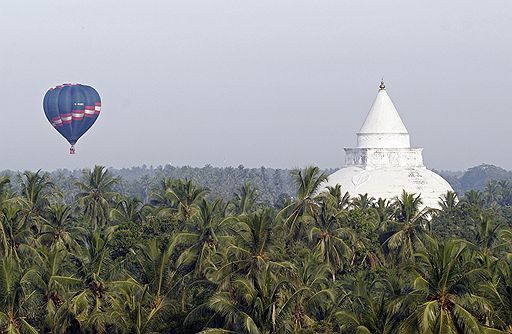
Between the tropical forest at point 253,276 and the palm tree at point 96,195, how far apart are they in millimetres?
10556

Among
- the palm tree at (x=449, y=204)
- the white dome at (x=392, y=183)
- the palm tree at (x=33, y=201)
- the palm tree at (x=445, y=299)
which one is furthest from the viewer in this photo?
the white dome at (x=392, y=183)

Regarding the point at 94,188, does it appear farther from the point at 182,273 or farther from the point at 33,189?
the point at 182,273

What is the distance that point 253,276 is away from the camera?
40.4 metres

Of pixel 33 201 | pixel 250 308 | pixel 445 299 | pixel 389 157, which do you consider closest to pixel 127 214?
pixel 33 201

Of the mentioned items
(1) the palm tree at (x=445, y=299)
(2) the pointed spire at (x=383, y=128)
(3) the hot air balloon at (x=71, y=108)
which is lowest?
(1) the palm tree at (x=445, y=299)

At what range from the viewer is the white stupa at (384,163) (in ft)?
309

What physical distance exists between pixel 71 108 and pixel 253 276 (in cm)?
5396

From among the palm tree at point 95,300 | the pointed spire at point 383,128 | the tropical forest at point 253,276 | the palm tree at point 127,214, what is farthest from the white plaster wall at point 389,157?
the palm tree at point 95,300

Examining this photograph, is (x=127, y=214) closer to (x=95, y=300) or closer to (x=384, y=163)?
(x=95, y=300)

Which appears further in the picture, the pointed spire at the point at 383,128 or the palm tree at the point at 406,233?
the pointed spire at the point at 383,128

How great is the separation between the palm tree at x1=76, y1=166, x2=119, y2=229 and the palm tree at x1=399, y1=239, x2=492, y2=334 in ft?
133

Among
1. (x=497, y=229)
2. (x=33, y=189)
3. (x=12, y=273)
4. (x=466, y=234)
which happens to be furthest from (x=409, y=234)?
(x=12, y=273)

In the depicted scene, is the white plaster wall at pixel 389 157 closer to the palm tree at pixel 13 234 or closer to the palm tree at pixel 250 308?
the palm tree at pixel 13 234

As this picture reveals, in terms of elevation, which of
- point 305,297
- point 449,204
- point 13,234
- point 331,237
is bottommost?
point 449,204
